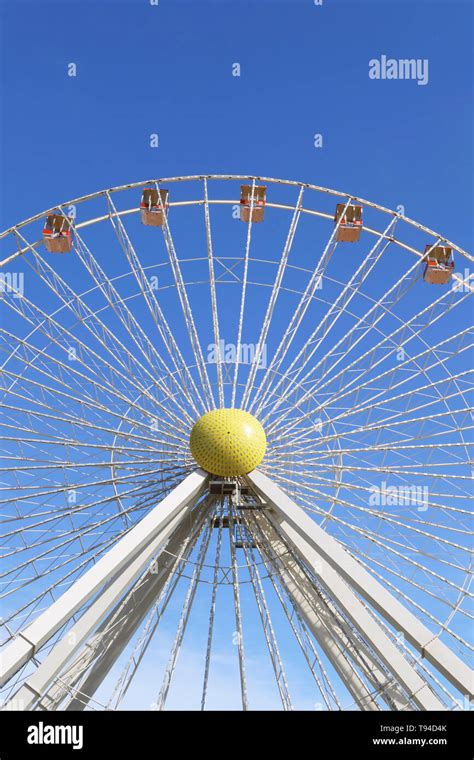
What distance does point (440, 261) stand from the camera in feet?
86.0

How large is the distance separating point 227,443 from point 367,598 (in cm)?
637

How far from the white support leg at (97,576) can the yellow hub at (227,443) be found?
0.76m

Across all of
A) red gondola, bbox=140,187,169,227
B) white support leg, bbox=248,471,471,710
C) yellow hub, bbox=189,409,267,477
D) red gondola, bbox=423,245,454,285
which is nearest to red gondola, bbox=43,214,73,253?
red gondola, bbox=140,187,169,227

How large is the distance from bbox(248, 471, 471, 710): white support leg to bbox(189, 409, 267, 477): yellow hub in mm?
1445

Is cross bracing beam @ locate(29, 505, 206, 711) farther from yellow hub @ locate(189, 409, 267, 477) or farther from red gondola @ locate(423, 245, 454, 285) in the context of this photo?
red gondola @ locate(423, 245, 454, 285)

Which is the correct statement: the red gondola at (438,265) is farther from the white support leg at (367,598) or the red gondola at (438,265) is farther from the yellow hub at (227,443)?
the white support leg at (367,598)

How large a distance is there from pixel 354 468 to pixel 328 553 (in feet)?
13.8

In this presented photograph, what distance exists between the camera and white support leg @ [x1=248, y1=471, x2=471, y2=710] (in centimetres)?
1817

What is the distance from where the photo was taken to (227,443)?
22.8 metres

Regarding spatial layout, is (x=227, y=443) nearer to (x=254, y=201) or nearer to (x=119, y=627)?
(x=119, y=627)

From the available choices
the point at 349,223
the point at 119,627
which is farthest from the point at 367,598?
the point at 349,223

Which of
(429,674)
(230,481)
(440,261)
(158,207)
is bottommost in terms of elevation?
(429,674)
